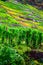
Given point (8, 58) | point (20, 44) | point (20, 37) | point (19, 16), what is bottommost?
point (19, 16)

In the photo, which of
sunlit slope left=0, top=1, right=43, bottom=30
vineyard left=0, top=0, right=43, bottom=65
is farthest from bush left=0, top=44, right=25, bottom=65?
sunlit slope left=0, top=1, right=43, bottom=30

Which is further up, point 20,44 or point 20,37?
point 20,37

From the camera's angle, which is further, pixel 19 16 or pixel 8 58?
pixel 19 16

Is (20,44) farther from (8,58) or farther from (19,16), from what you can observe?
(19,16)

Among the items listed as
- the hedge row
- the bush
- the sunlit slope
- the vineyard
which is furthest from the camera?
the sunlit slope

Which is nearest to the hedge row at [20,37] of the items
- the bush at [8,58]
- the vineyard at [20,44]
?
the vineyard at [20,44]

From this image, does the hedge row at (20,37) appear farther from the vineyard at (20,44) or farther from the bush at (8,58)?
the bush at (8,58)

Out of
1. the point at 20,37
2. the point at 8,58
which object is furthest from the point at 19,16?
the point at 8,58

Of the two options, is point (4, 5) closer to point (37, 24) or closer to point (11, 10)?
point (11, 10)

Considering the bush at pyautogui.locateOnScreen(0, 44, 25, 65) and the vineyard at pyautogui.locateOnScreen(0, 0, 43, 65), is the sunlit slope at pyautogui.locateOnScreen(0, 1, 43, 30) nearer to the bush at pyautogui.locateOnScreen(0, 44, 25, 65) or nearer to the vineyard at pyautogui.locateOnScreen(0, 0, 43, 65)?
the vineyard at pyautogui.locateOnScreen(0, 0, 43, 65)
